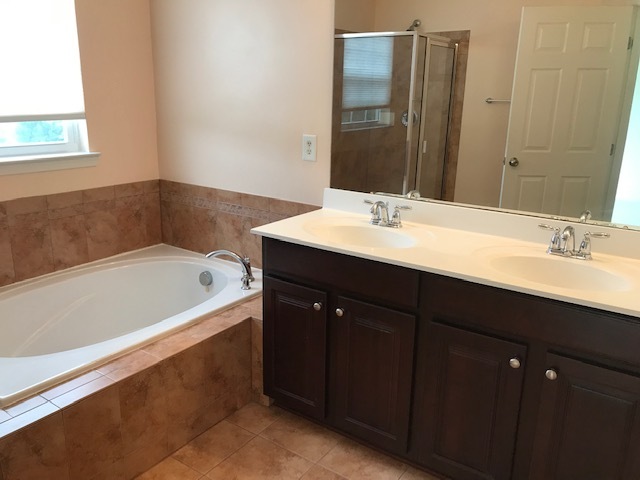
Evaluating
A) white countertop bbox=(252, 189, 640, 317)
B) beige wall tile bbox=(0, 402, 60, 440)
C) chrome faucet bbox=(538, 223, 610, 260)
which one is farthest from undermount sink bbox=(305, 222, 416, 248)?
beige wall tile bbox=(0, 402, 60, 440)

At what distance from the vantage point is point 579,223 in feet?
6.17

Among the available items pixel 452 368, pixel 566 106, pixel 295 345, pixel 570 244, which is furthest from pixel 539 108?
pixel 295 345

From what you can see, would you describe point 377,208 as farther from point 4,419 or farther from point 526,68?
point 4,419

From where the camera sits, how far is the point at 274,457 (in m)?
2.07

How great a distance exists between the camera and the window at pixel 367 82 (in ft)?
7.32

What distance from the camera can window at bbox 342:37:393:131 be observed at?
223 cm

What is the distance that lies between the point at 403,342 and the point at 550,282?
20.9 inches

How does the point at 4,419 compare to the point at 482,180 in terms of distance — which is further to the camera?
the point at 482,180

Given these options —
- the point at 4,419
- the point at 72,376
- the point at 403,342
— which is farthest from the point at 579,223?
the point at 4,419

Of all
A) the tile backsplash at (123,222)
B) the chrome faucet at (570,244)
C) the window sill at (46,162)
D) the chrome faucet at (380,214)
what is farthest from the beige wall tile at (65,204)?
the chrome faucet at (570,244)

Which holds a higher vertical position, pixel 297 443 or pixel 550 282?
pixel 550 282

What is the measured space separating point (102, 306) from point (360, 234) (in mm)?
1397

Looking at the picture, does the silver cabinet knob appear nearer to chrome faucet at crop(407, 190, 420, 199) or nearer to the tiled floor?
the tiled floor

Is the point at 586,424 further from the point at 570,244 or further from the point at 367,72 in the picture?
the point at 367,72
